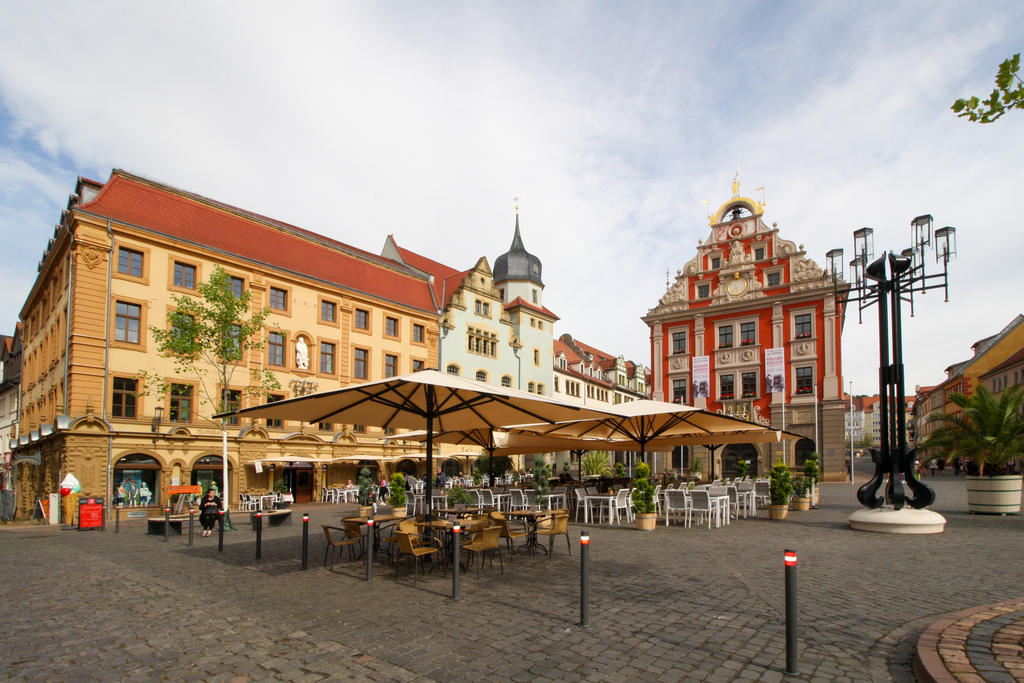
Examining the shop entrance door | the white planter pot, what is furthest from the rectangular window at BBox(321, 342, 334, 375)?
the white planter pot

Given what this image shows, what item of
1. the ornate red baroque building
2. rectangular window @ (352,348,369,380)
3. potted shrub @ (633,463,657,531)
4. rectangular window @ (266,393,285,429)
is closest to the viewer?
potted shrub @ (633,463,657,531)

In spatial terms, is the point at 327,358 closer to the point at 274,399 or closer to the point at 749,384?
the point at 274,399

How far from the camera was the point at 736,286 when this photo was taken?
46.3 meters

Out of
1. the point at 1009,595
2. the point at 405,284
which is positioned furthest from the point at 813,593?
the point at 405,284

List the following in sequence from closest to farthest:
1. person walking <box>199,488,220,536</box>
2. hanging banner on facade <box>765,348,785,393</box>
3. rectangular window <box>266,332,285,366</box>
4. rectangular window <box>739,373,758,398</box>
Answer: person walking <box>199,488,220,536</box>
rectangular window <box>266,332,285,366</box>
hanging banner on facade <box>765,348,785,393</box>
rectangular window <box>739,373,758,398</box>

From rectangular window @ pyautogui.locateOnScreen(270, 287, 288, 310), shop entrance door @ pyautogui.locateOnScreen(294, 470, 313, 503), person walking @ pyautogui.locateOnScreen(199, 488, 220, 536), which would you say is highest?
rectangular window @ pyautogui.locateOnScreen(270, 287, 288, 310)

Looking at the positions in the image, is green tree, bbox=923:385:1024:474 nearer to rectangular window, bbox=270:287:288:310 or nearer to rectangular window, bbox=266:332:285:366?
rectangular window, bbox=266:332:285:366

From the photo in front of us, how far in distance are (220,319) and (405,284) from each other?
823 inches

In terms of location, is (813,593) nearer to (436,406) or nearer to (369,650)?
(369,650)

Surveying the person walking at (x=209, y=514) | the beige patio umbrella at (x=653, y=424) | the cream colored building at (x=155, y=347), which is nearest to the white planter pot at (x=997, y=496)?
the beige patio umbrella at (x=653, y=424)

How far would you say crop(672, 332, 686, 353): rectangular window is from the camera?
48.3 meters

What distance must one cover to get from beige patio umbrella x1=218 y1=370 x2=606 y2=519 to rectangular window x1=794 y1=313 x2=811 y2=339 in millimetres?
37259

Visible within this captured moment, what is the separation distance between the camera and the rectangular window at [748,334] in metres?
45.2

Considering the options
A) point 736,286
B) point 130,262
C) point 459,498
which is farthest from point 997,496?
point 130,262
